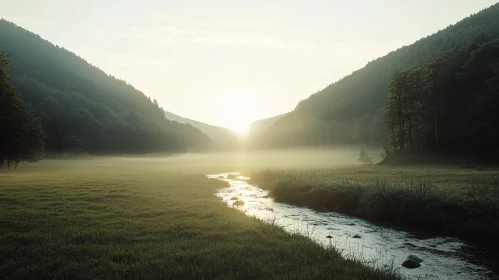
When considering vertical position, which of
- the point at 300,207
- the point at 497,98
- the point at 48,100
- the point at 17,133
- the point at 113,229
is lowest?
the point at 300,207

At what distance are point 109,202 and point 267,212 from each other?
12984 mm

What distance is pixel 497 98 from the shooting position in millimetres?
51281

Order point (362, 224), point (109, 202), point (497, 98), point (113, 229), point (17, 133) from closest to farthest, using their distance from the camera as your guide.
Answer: point (113, 229) < point (362, 224) < point (109, 202) < point (17, 133) < point (497, 98)

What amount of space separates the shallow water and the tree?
47806 mm

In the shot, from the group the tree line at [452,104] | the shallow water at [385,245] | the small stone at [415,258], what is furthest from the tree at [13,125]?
the tree line at [452,104]

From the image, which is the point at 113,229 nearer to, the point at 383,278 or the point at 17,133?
the point at 383,278

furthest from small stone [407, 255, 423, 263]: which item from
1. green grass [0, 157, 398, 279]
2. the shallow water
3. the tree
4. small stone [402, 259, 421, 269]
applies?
the tree

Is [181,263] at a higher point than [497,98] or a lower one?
lower

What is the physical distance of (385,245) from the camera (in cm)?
1559

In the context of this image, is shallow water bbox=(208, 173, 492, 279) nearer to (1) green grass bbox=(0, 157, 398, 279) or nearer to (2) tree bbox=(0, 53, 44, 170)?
(1) green grass bbox=(0, 157, 398, 279)

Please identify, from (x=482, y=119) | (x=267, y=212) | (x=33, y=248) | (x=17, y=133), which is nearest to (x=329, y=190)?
(x=267, y=212)

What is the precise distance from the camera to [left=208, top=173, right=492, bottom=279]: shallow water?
39.5 ft

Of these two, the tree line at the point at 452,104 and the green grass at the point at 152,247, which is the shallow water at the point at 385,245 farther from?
the tree line at the point at 452,104

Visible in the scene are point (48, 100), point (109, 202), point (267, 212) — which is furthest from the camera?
point (48, 100)
